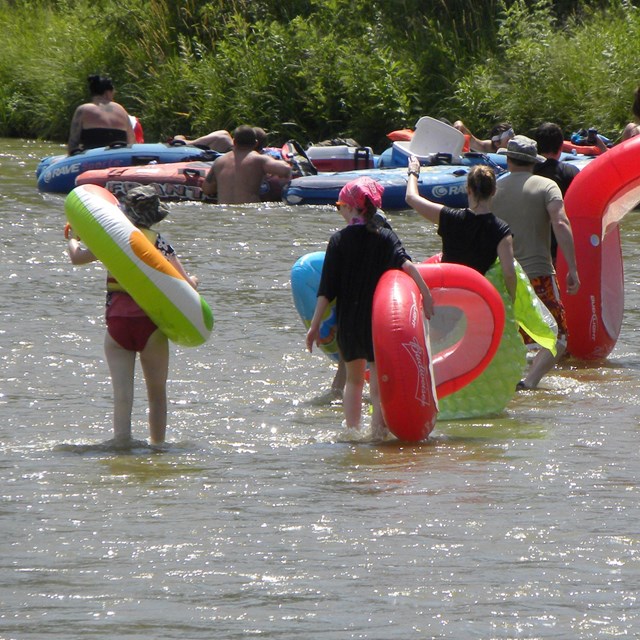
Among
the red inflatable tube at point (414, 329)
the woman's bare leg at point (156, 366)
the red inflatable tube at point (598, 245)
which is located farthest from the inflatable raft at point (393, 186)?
the woman's bare leg at point (156, 366)

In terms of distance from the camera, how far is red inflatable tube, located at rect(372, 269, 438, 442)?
21.7ft

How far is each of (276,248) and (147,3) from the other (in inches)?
585

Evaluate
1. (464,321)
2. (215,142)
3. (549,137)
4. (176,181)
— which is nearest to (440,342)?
(464,321)

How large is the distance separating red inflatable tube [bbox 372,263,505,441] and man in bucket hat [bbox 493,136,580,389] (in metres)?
0.99

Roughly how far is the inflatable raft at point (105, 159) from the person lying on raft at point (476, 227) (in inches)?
395

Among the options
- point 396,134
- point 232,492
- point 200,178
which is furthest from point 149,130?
point 232,492

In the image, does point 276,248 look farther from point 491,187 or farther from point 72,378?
point 491,187

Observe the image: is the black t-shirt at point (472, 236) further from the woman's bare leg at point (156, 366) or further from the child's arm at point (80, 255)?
the child's arm at point (80, 255)

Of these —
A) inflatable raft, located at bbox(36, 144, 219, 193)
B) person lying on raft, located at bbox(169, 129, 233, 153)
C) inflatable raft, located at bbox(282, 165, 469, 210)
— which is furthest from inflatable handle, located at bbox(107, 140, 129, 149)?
inflatable raft, located at bbox(282, 165, 469, 210)

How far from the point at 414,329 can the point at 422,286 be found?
0.26 meters

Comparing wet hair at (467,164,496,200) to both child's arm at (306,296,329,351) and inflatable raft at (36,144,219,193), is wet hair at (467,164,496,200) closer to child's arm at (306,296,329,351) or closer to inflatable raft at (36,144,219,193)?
child's arm at (306,296,329,351)

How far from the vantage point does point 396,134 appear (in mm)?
19906

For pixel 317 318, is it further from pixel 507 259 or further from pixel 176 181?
pixel 176 181

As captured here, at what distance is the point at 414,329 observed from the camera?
6.65m
